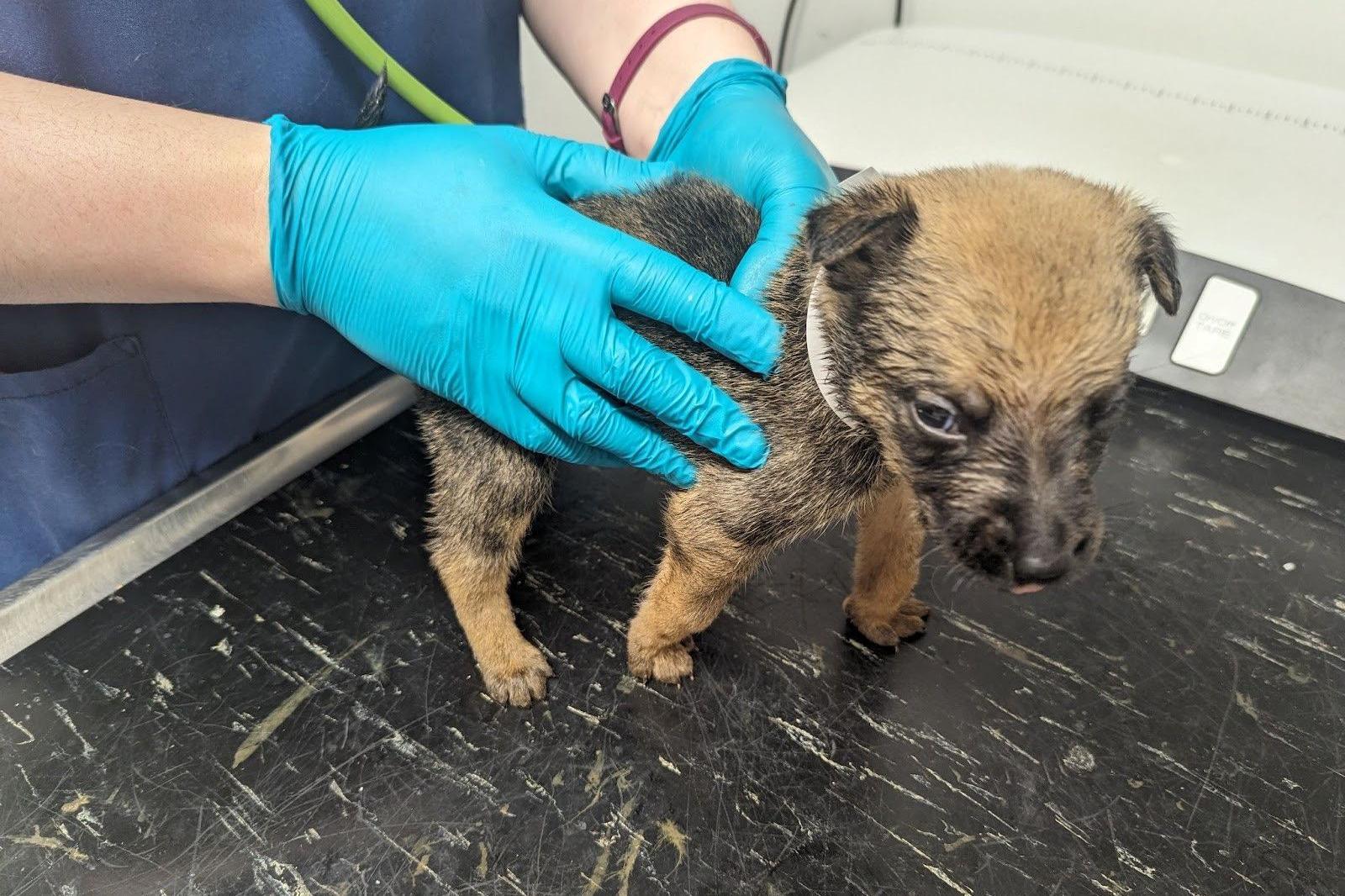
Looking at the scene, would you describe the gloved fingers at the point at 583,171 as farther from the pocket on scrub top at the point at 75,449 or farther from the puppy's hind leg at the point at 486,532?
the pocket on scrub top at the point at 75,449

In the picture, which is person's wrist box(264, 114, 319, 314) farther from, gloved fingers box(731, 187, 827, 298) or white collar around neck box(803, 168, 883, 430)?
white collar around neck box(803, 168, 883, 430)

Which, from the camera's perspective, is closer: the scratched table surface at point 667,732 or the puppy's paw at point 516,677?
the scratched table surface at point 667,732

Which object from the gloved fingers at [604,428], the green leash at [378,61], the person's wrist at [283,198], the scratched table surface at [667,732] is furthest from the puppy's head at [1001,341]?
the green leash at [378,61]

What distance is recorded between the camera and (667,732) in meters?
1.45

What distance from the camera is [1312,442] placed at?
6.95ft

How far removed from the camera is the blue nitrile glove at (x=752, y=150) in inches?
58.5

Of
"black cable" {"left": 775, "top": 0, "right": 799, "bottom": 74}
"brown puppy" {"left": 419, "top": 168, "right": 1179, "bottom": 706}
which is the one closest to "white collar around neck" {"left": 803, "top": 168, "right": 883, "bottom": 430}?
"brown puppy" {"left": 419, "top": 168, "right": 1179, "bottom": 706}

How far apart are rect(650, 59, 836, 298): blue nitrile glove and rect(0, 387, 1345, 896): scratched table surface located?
2.38 ft

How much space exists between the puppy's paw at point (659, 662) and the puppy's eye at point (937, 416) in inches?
26.7

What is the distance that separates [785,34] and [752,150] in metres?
1.94

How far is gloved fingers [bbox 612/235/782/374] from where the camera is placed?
131 centimetres

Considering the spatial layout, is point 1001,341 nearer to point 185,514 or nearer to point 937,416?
point 937,416

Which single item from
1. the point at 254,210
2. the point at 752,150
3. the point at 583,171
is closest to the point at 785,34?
the point at 752,150

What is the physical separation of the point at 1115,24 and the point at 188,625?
10.9ft
